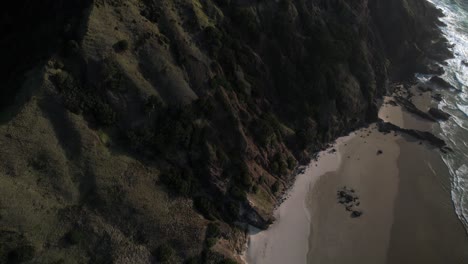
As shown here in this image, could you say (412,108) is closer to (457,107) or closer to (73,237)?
(457,107)

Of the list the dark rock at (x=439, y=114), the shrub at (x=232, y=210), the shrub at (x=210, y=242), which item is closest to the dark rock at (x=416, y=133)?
the dark rock at (x=439, y=114)

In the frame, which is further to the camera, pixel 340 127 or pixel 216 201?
pixel 340 127

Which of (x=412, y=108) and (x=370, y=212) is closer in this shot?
(x=370, y=212)

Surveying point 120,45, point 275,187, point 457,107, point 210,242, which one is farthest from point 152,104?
point 457,107

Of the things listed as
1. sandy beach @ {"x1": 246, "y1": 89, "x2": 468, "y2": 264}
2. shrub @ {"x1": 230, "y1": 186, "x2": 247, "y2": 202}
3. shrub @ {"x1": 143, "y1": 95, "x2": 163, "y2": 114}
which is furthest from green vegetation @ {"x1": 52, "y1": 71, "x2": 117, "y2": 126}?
sandy beach @ {"x1": 246, "y1": 89, "x2": 468, "y2": 264}

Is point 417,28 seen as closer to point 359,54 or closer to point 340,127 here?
point 359,54

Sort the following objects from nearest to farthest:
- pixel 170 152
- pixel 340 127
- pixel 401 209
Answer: pixel 170 152 < pixel 401 209 < pixel 340 127

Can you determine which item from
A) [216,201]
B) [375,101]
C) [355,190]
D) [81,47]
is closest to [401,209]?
[355,190]
